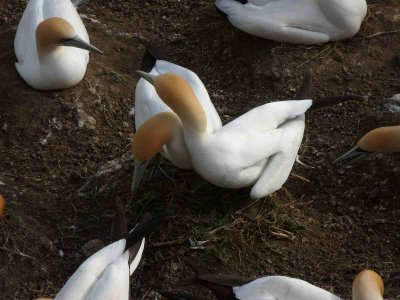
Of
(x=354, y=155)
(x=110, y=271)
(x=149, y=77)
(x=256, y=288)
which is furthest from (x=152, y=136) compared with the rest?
(x=354, y=155)

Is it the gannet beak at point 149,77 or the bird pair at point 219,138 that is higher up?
the gannet beak at point 149,77

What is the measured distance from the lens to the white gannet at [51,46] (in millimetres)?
6441

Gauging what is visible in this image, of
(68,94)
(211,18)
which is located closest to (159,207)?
(68,94)

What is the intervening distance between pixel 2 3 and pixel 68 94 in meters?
1.56

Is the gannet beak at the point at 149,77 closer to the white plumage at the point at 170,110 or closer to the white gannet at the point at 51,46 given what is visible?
the white plumage at the point at 170,110

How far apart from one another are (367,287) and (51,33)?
3.05 metres

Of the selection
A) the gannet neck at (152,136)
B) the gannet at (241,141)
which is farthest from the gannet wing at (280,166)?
the gannet neck at (152,136)

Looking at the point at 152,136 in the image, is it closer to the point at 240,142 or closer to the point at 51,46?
the point at 240,142

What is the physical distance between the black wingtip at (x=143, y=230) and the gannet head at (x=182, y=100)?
0.59 m

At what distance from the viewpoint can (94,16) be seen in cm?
751

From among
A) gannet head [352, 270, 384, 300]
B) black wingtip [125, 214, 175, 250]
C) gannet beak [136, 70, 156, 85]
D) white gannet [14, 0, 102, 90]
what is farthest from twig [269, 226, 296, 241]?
white gannet [14, 0, 102, 90]

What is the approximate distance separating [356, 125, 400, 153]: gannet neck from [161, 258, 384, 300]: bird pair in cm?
99

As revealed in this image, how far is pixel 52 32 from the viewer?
640 centimetres

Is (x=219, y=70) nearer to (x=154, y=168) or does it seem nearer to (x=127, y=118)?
(x=127, y=118)
